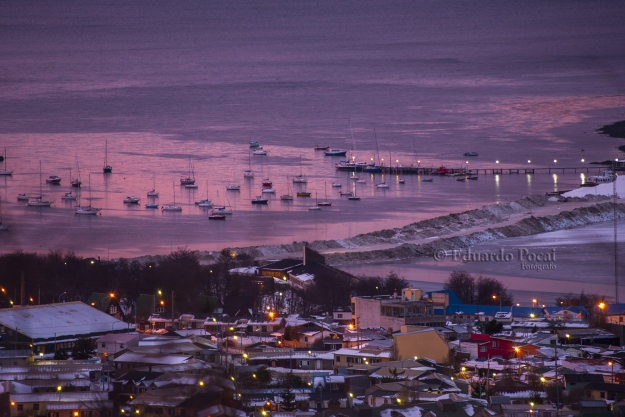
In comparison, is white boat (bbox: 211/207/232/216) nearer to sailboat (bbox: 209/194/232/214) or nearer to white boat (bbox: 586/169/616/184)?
sailboat (bbox: 209/194/232/214)

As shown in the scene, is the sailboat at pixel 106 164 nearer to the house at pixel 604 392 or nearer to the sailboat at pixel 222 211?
the sailboat at pixel 222 211

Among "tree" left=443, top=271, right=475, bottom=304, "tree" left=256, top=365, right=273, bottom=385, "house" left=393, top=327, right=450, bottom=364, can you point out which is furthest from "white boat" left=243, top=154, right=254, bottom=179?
"tree" left=256, top=365, right=273, bottom=385

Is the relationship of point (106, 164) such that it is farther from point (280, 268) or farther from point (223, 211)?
point (280, 268)

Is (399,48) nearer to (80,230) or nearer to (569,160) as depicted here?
(569,160)

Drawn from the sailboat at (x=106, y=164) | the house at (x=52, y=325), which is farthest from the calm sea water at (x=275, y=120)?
the house at (x=52, y=325)

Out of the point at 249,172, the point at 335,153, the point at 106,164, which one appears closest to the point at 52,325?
the point at 249,172

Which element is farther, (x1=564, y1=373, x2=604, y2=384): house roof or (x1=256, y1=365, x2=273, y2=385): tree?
(x1=256, y1=365, x2=273, y2=385): tree

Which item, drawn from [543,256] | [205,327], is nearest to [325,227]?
[543,256]
